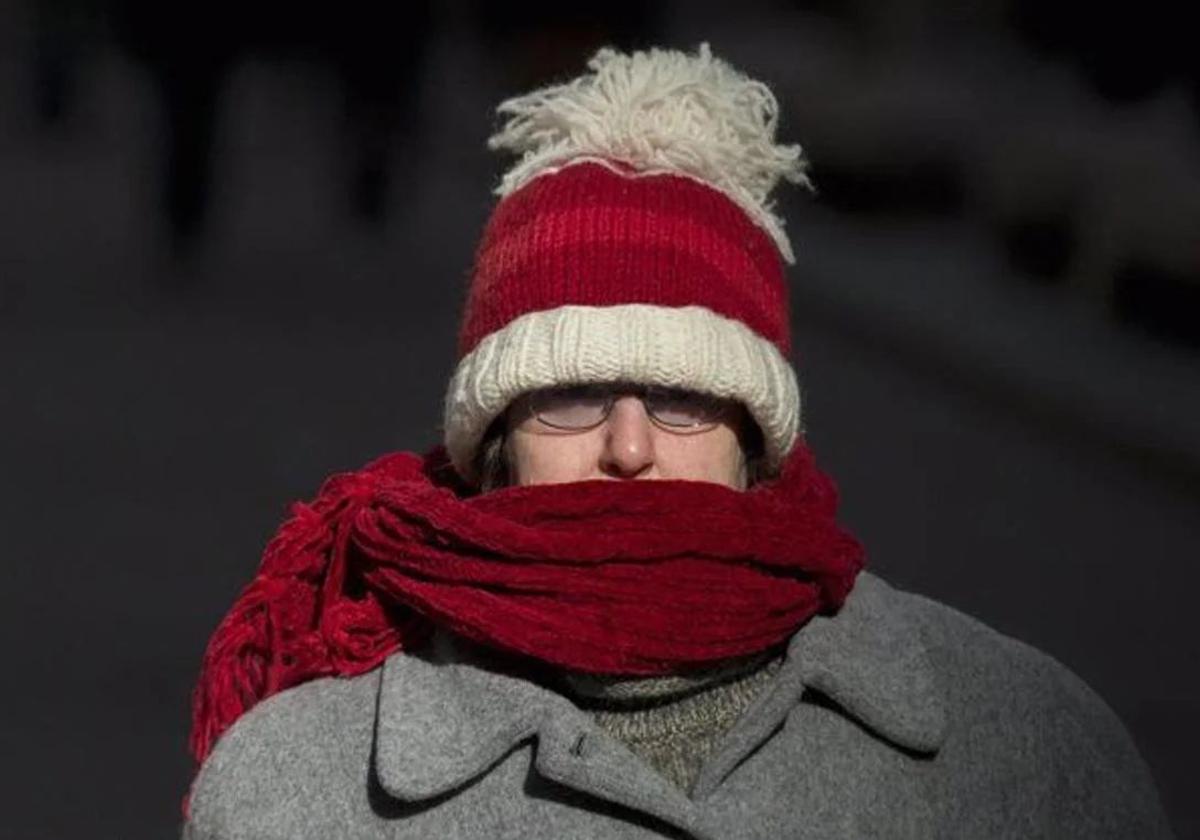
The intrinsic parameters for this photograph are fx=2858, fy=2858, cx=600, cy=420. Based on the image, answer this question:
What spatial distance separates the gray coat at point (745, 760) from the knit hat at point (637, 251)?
9.7 inches

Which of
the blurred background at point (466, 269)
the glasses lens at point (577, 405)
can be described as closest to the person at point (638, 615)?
the glasses lens at point (577, 405)

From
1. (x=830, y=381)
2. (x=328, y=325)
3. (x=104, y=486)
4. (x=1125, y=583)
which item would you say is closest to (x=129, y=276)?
(x=328, y=325)

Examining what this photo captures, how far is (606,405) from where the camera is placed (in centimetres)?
265

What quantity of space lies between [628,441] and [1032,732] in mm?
502

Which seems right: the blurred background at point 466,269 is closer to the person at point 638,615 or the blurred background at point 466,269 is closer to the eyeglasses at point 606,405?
the person at point 638,615

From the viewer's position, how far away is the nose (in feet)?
8.56

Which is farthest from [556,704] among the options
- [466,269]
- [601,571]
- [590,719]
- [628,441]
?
[466,269]

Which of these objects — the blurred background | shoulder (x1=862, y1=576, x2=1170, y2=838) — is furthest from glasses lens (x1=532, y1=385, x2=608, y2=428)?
the blurred background

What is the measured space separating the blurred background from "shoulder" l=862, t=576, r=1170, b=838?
279 cm

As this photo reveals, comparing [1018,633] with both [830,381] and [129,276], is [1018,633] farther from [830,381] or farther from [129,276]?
[129,276]

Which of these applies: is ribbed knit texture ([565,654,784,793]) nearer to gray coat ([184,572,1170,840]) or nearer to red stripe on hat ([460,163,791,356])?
gray coat ([184,572,1170,840])

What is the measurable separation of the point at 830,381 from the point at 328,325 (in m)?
1.30

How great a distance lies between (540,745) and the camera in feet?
8.59

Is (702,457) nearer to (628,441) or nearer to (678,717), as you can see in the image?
(628,441)
